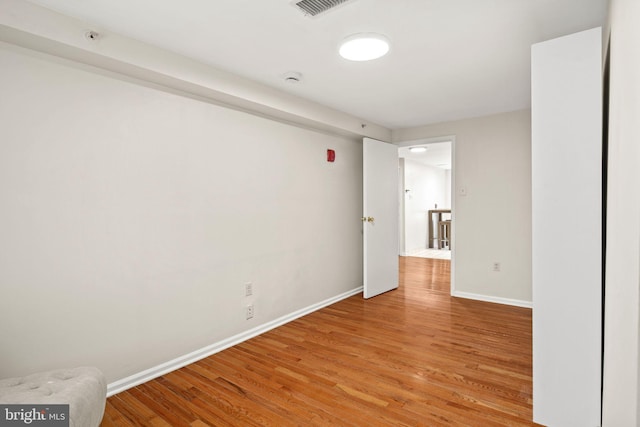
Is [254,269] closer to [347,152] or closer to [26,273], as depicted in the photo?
[26,273]

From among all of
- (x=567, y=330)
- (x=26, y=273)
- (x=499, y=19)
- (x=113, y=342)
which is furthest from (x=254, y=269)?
(x=499, y=19)

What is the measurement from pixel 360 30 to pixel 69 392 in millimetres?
2456

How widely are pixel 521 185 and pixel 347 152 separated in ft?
7.11

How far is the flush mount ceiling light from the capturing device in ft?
6.88

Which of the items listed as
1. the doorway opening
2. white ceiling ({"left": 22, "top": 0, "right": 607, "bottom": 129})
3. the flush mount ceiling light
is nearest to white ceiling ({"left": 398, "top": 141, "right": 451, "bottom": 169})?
→ the doorway opening

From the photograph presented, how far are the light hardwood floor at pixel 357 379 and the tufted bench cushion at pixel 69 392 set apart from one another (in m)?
0.45

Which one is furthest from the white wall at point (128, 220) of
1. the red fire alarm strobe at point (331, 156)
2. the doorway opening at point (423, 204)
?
the doorway opening at point (423, 204)

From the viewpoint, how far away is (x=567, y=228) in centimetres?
171

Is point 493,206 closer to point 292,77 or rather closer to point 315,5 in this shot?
point 292,77

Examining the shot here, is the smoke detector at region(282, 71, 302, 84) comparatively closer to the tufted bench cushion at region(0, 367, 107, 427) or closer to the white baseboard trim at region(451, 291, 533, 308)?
the tufted bench cushion at region(0, 367, 107, 427)

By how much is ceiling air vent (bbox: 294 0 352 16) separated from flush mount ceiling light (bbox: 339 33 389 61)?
34 cm

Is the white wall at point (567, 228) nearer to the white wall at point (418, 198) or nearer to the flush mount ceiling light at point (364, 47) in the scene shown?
the flush mount ceiling light at point (364, 47)

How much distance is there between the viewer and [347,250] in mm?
4434

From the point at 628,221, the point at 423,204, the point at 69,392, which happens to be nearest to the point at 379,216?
the point at 628,221
